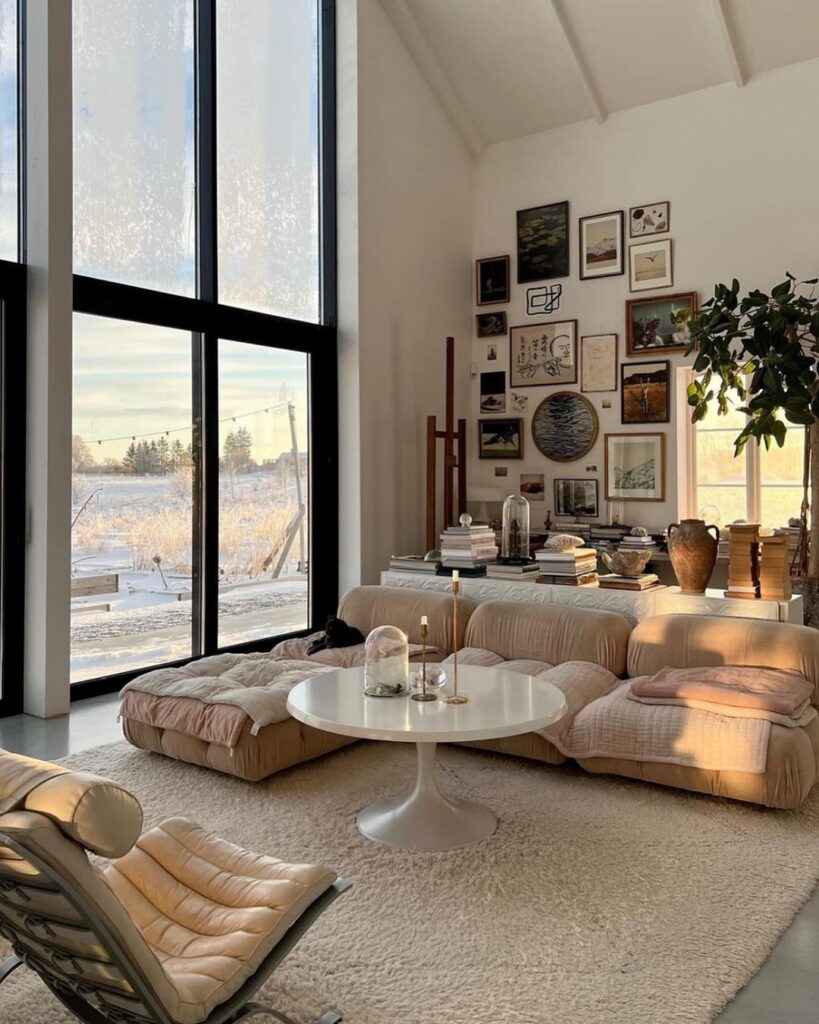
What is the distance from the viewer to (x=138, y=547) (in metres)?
5.30

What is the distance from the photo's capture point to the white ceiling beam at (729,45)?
5.64 m

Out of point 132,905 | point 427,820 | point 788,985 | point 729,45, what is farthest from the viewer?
point 729,45

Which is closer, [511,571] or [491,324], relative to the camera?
[511,571]

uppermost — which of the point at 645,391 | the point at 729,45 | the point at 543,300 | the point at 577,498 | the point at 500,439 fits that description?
the point at 729,45

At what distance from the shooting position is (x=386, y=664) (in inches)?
127

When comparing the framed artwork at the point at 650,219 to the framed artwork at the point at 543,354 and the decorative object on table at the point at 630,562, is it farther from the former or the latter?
the decorative object on table at the point at 630,562

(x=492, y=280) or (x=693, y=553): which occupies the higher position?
(x=492, y=280)

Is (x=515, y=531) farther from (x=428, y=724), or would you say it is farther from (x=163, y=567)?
(x=428, y=724)

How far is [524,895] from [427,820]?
0.54 metres

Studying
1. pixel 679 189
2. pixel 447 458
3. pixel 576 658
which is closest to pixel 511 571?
pixel 576 658

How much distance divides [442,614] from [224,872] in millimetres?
2787

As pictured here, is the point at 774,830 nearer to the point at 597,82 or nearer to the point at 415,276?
the point at 415,276

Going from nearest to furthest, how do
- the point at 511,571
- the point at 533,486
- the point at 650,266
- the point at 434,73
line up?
the point at 511,571
the point at 650,266
the point at 434,73
the point at 533,486

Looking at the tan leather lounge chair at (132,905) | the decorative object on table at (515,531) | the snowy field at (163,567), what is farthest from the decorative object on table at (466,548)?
the tan leather lounge chair at (132,905)
